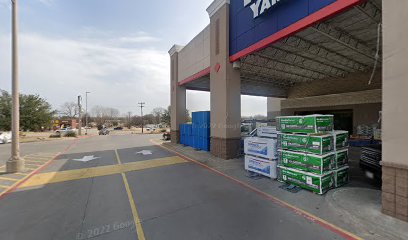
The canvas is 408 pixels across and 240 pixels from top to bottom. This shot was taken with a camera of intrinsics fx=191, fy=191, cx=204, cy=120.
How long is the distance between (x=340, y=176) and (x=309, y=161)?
1570 mm

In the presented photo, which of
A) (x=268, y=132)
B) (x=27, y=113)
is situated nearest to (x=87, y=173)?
(x=268, y=132)

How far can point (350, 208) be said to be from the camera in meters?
4.71

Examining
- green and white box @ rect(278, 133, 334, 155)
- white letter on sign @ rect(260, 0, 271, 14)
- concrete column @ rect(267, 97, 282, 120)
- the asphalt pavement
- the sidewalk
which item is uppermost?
white letter on sign @ rect(260, 0, 271, 14)

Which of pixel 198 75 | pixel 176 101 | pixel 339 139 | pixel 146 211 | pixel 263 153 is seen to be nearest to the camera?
pixel 146 211

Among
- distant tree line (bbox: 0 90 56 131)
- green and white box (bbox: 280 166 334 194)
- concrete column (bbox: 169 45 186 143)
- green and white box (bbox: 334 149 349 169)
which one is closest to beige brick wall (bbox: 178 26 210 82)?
concrete column (bbox: 169 45 186 143)

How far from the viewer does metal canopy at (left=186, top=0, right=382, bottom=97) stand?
8.15 meters

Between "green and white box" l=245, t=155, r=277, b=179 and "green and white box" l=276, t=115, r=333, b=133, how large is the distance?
1.46 meters

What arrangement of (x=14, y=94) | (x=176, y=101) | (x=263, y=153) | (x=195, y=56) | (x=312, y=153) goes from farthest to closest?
(x=176, y=101) → (x=195, y=56) → (x=14, y=94) → (x=263, y=153) → (x=312, y=153)

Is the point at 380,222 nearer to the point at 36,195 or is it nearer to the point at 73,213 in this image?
the point at 73,213

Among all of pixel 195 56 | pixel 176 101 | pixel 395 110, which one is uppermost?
pixel 195 56

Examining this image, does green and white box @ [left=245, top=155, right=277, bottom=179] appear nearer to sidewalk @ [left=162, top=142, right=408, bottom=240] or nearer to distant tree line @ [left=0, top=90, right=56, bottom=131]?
sidewalk @ [left=162, top=142, right=408, bottom=240]

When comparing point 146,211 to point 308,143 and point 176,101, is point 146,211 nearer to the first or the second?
point 308,143

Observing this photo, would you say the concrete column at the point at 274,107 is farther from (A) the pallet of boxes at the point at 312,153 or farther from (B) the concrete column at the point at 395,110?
(B) the concrete column at the point at 395,110

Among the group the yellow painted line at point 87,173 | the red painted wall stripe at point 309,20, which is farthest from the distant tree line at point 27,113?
the red painted wall stripe at point 309,20
